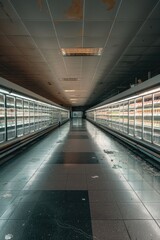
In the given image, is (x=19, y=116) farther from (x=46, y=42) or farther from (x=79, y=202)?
(x=79, y=202)

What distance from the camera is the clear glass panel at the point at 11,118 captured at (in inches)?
268

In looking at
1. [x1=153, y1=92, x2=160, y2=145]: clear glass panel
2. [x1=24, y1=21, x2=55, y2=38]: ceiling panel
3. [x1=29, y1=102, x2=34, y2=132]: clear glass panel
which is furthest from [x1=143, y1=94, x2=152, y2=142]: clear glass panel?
[x1=29, y1=102, x2=34, y2=132]: clear glass panel

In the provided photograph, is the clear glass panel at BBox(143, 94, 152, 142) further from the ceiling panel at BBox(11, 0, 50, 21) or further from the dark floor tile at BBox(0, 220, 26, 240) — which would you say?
the dark floor tile at BBox(0, 220, 26, 240)

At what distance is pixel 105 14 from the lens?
148 inches

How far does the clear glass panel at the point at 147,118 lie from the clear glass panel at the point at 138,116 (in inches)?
19.2

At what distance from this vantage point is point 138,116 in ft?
25.9

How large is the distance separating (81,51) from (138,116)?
3561 mm

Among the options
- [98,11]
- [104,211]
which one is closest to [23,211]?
[104,211]

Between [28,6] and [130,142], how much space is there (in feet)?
20.2

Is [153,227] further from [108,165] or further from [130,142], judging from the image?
[130,142]

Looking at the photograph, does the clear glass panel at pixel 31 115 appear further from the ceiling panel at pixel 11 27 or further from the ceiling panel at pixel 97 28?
the ceiling panel at pixel 97 28

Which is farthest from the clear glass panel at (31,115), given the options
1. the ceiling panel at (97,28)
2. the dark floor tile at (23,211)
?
the dark floor tile at (23,211)

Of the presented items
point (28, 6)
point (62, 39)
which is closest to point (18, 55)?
point (62, 39)

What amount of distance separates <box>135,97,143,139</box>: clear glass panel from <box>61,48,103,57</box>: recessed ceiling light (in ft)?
8.80
